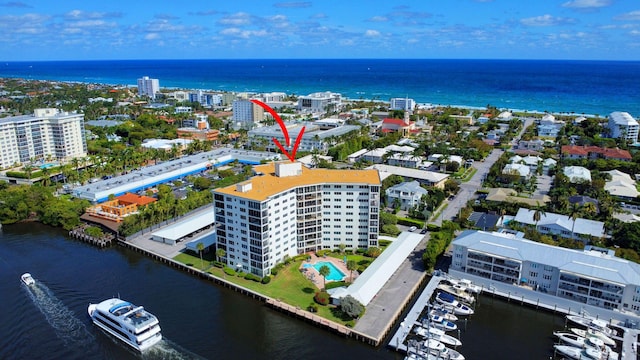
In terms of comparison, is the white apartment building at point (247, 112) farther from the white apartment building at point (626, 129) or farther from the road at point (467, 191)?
the white apartment building at point (626, 129)

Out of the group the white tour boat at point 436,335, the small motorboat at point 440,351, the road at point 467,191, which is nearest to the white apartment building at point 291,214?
the road at point 467,191

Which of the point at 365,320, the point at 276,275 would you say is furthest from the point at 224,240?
the point at 365,320

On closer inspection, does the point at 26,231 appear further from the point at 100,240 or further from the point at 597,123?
the point at 597,123

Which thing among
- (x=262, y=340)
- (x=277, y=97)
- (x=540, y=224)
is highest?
(x=277, y=97)

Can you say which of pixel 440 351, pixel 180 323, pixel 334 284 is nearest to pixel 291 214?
pixel 334 284

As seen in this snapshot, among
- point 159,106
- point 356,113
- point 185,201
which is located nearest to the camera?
point 185,201

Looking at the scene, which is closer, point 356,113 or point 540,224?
point 540,224
